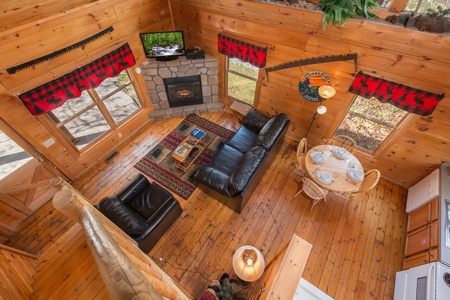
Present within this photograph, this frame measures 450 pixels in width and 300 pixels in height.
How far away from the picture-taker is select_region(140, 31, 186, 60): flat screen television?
473 centimetres

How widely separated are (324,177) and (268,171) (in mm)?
1409

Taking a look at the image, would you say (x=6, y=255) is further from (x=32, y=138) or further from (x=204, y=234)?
(x=204, y=234)

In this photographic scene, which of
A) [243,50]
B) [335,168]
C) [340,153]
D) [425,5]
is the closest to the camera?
[425,5]

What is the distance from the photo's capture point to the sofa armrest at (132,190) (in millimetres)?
3793

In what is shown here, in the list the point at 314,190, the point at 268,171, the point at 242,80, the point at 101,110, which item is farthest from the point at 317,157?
the point at 101,110

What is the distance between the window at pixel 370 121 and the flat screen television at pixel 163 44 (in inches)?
165

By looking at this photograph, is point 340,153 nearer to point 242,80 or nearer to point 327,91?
point 327,91

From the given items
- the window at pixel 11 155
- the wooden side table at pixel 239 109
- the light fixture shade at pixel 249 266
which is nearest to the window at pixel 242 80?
the wooden side table at pixel 239 109

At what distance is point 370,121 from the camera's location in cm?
436

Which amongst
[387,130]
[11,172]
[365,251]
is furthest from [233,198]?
[11,172]

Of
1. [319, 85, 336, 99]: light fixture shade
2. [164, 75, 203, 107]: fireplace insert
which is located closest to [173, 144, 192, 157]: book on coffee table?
[164, 75, 203, 107]: fireplace insert

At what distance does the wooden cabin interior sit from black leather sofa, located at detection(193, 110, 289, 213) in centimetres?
54

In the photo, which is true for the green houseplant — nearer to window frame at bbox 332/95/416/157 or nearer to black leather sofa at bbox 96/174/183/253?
window frame at bbox 332/95/416/157

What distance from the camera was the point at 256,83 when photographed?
205 inches
